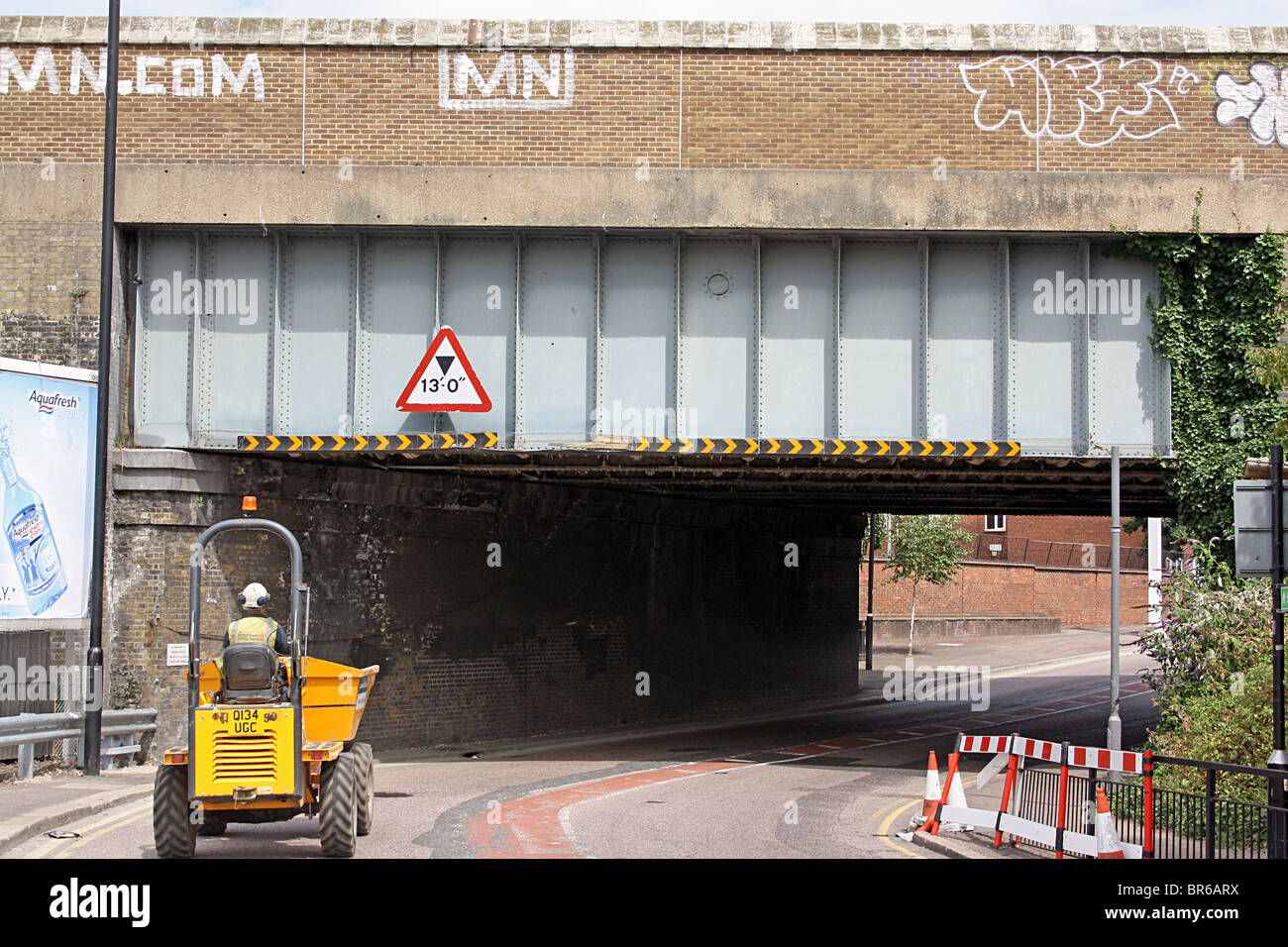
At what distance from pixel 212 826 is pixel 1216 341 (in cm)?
1477

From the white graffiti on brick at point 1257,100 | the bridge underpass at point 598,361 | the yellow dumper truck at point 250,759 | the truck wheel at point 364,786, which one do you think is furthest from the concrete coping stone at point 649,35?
the truck wheel at point 364,786

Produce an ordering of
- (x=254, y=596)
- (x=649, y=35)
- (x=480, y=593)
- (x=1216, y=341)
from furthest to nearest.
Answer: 1. (x=480, y=593)
2. (x=649, y=35)
3. (x=1216, y=341)
4. (x=254, y=596)

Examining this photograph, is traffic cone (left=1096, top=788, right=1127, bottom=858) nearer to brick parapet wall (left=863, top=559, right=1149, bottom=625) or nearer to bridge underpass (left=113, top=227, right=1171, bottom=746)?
bridge underpass (left=113, top=227, right=1171, bottom=746)

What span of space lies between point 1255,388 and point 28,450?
54.4 feet

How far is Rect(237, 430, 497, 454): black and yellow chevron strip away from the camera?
19688mm

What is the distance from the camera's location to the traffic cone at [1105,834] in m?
12.3

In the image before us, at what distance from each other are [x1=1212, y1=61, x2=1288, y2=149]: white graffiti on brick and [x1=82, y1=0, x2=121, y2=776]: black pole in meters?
15.2

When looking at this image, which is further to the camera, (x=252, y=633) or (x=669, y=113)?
(x=669, y=113)

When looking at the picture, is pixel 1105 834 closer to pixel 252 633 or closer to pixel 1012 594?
pixel 252 633

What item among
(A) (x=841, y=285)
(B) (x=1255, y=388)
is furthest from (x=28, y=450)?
(B) (x=1255, y=388)

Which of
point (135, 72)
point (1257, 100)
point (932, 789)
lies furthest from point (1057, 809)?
point (135, 72)

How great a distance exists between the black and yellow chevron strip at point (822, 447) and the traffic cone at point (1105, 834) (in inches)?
307

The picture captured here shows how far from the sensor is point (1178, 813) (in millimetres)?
12234
